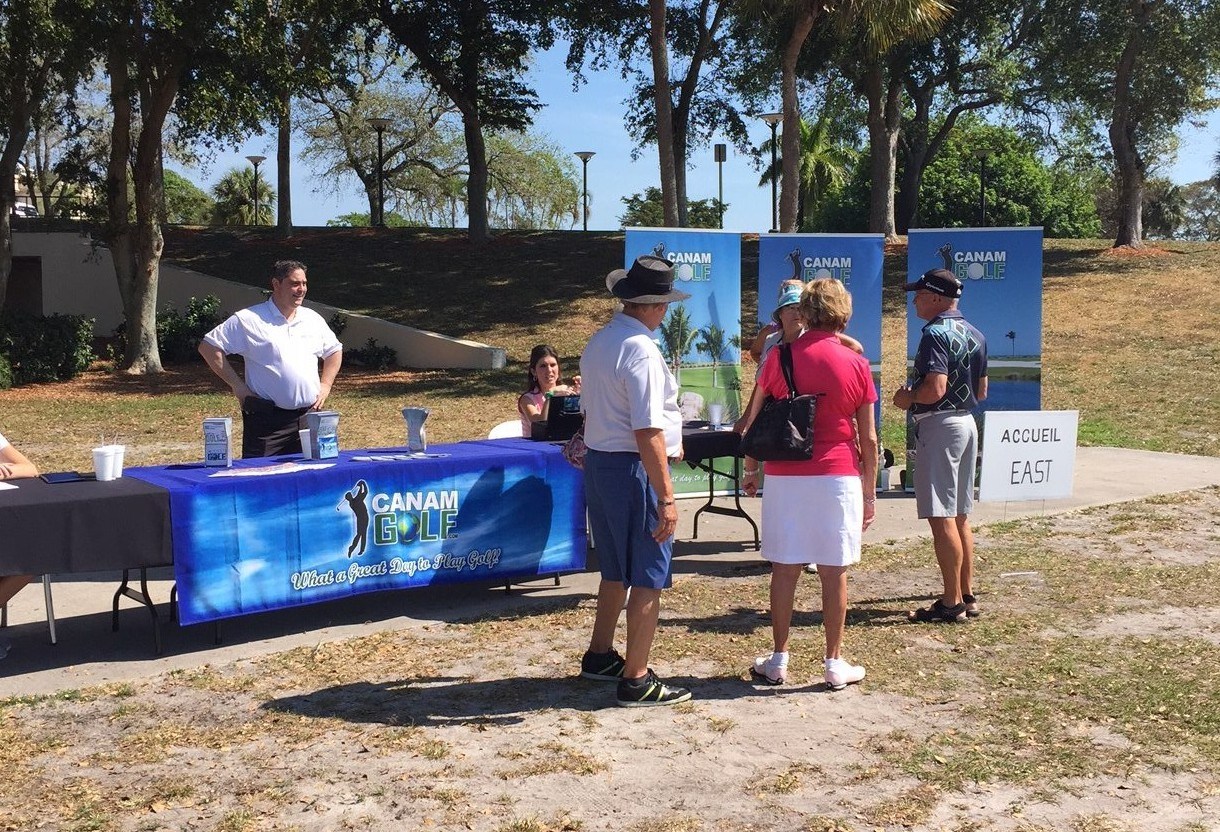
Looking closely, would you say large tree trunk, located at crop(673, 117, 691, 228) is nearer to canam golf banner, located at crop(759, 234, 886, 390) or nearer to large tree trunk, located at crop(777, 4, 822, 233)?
large tree trunk, located at crop(777, 4, 822, 233)

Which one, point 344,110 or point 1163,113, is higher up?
point 344,110

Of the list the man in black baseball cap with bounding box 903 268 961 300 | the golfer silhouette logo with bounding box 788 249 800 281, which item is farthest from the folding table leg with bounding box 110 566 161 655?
the golfer silhouette logo with bounding box 788 249 800 281

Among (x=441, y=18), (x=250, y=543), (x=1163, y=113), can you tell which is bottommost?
(x=250, y=543)

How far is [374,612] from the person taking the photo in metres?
6.93

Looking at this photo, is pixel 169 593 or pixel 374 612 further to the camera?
pixel 169 593

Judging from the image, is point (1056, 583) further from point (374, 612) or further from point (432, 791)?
point (432, 791)

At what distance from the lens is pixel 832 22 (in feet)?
62.4

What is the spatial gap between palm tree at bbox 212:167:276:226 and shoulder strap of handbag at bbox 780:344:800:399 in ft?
144

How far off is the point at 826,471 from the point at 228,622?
3.48m

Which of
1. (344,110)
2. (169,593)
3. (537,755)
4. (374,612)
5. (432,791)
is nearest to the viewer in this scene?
(432,791)

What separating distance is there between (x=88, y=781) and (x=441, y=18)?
93.5 feet

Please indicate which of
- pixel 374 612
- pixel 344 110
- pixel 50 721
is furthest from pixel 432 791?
pixel 344 110

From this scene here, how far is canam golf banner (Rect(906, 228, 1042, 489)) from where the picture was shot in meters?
10.4

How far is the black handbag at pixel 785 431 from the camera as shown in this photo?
521 cm
